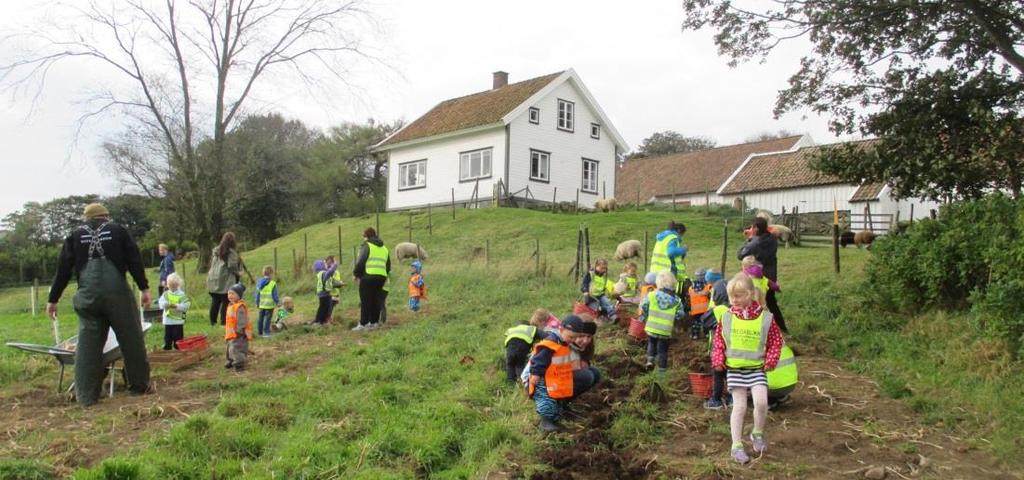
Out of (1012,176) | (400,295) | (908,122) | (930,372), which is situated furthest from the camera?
(400,295)

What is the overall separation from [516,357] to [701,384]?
1849 millimetres

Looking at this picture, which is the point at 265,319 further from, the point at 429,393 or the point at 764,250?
the point at 764,250

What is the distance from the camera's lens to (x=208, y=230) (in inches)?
1160

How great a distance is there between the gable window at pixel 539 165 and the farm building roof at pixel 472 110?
7.72 ft

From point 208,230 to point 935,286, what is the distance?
1022 inches

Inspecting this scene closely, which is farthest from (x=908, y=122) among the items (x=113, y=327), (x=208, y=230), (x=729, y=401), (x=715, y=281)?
(x=208, y=230)

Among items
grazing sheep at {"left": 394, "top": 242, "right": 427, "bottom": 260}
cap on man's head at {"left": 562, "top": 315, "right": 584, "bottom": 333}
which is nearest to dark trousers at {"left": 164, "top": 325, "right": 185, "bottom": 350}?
cap on man's head at {"left": 562, "top": 315, "right": 584, "bottom": 333}

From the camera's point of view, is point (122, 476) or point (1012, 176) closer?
point (122, 476)

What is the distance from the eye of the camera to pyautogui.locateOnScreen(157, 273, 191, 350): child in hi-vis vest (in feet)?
35.5

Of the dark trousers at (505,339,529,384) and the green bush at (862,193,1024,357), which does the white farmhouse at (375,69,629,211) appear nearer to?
the green bush at (862,193,1024,357)

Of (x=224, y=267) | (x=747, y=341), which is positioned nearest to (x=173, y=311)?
(x=224, y=267)

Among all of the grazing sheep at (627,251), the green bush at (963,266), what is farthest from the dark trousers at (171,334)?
the grazing sheep at (627,251)

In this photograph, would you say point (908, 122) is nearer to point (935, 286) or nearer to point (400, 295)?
point (935, 286)

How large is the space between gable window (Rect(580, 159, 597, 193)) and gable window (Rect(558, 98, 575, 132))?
5.87 ft
